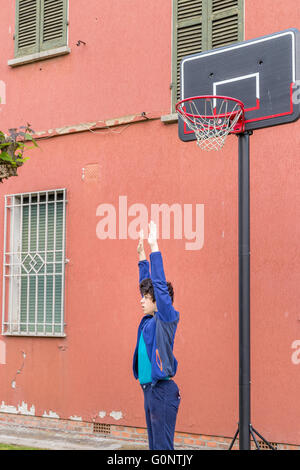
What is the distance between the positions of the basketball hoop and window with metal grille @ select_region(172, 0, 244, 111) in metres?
1.64

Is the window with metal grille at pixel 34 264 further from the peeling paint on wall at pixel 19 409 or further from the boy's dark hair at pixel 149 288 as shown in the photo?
A: the boy's dark hair at pixel 149 288

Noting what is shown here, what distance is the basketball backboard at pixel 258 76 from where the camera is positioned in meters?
5.63

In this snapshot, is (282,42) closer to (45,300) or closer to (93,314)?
(93,314)

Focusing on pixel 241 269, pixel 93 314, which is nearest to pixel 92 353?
pixel 93 314

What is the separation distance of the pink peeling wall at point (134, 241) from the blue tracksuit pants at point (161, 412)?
204cm

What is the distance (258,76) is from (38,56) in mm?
4074

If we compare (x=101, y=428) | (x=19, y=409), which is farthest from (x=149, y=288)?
(x=19, y=409)

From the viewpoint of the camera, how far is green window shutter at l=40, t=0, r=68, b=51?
8.80 m

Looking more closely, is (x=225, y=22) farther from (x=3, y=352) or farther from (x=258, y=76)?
(x=3, y=352)

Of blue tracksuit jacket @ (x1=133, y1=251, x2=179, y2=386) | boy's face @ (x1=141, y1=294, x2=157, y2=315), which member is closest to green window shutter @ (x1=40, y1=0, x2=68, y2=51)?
boy's face @ (x1=141, y1=294, x2=157, y2=315)

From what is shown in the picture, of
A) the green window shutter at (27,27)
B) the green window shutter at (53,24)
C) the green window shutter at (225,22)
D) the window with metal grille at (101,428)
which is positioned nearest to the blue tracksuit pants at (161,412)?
the window with metal grille at (101,428)

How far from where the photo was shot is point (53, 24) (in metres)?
8.91

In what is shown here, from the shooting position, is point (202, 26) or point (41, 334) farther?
point (41, 334)

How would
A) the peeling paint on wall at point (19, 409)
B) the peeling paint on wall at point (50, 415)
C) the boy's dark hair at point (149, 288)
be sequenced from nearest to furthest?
the boy's dark hair at point (149, 288) < the peeling paint on wall at point (50, 415) < the peeling paint on wall at point (19, 409)
